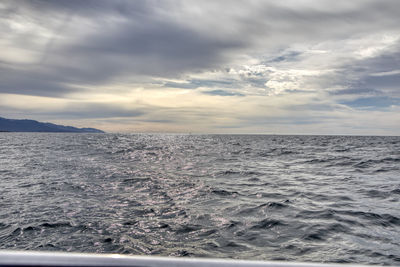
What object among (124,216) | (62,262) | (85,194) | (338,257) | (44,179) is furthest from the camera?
(44,179)

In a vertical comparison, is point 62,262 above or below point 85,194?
above

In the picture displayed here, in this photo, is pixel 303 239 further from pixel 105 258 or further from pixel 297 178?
pixel 297 178

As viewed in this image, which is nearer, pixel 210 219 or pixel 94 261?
pixel 94 261

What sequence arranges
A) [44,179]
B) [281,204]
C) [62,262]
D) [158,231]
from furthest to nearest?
[44,179], [281,204], [158,231], [62,262]

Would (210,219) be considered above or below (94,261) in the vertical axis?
below

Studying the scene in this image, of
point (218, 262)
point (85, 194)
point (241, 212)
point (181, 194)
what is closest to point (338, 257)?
point (241, 212)

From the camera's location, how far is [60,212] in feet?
29.1

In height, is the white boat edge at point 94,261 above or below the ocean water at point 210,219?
above

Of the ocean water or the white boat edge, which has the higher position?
the white boat edge

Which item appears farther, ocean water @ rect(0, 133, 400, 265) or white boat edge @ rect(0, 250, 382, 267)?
ocean water @ rect(0, 133, 400, 265)

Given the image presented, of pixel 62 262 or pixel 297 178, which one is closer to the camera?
pixel 62 262

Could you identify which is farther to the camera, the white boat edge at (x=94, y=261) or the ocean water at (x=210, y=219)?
the ocean water at (x=210, y=219)

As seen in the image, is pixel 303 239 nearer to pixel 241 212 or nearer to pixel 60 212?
pixel 241 212

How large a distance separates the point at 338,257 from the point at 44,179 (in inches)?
622
